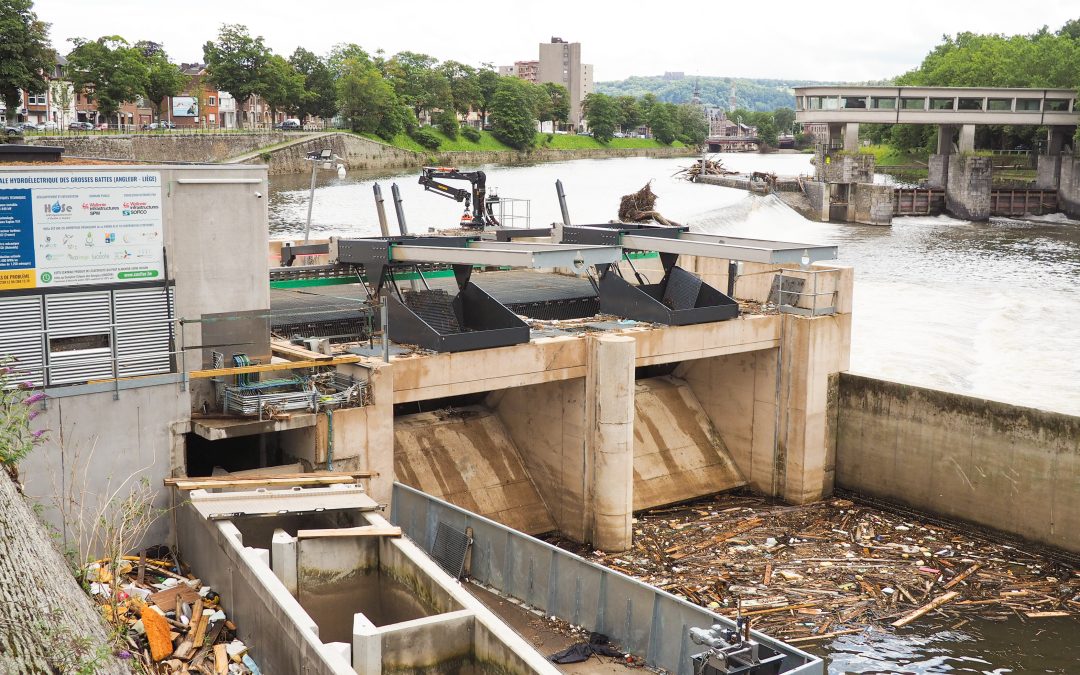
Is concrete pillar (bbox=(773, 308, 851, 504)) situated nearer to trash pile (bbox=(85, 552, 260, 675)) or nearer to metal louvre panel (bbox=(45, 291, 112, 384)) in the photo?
trash pile (bbox=(85, 552, 260, 675))

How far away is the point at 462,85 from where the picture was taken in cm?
15262

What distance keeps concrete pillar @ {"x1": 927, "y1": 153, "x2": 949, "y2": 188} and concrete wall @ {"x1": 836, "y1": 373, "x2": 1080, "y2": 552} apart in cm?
6805

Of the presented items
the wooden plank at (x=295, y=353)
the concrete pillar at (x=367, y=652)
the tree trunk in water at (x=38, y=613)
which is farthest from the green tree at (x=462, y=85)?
the tree trunk in water at (x=38, y=613)

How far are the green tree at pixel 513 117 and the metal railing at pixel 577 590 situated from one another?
12456 centimetres

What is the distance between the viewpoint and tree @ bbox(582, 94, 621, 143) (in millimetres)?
179375

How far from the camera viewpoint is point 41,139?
6488cm

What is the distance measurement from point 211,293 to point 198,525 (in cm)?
380

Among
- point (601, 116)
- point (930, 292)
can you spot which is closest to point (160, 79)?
point (930, 292)

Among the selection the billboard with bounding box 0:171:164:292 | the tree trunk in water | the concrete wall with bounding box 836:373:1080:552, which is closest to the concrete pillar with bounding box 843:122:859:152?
the concrete wall with bounding box 836:373:1080:552

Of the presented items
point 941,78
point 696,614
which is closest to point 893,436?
point 696,614

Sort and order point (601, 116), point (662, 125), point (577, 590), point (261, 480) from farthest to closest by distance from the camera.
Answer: point (662, 125)
point (601, 116)
point (577, 590)
point (261, 480)

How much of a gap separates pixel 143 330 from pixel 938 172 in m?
83.8

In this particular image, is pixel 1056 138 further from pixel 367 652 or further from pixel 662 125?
pixel 662 125

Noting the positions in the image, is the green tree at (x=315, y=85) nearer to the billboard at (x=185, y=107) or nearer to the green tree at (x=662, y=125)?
the billboard at (x=185, y=107)
